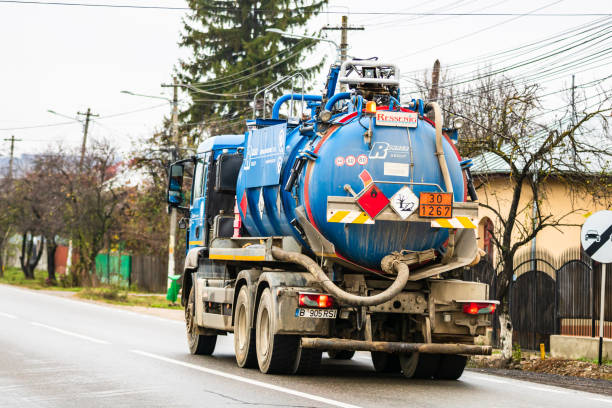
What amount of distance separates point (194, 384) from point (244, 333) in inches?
93.7


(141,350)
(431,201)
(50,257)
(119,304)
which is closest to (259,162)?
(431,201)

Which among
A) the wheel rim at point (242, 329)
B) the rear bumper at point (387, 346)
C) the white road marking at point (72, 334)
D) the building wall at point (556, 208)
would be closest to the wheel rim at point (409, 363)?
the rear bumper at point (387, 346)

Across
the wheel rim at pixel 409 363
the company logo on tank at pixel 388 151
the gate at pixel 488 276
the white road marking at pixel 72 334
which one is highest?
the company logo on tank at pixel 388 151

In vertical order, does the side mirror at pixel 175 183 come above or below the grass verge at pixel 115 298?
above

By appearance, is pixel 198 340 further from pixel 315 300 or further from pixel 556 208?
pixel 556 208

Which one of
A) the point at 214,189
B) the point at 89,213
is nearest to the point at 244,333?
the point at 214,189

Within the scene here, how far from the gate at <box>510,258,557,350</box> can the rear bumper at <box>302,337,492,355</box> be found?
8.91 m

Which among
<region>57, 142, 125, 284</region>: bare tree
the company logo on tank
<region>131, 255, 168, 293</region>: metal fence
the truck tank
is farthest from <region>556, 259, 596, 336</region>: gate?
<region>131, 255, 168, 293</region>: metal fence

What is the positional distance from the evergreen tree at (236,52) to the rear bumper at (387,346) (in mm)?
39940

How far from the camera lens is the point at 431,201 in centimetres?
1220

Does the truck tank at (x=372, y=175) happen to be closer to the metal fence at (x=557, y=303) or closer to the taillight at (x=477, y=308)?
the taillight at (x=477, y=308)

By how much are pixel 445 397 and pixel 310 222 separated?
8.78ft

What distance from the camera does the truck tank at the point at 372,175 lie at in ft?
39.9

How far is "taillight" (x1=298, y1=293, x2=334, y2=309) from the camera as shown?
12.3 metres
